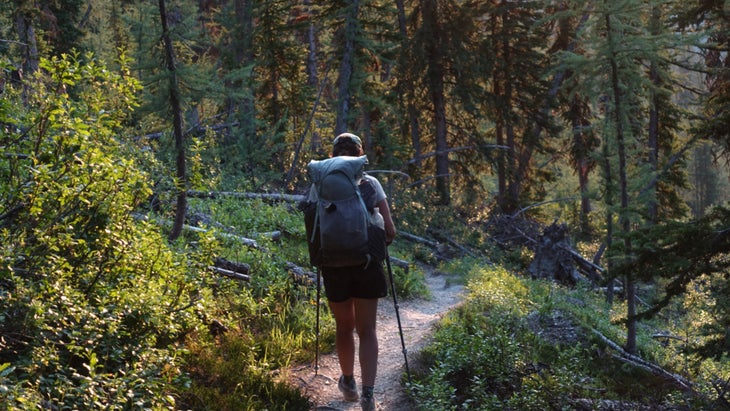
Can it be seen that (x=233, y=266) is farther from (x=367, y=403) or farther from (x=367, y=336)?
(x=367, y=403)

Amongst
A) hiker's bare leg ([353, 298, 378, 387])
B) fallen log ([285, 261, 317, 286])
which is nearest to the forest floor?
hiker's bare leg ([353, 298, 378, 387])

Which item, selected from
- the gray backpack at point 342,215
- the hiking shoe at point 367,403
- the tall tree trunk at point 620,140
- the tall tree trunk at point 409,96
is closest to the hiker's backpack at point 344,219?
the gray backpack at point 342,215

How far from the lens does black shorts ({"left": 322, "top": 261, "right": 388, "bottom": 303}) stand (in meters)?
5.37

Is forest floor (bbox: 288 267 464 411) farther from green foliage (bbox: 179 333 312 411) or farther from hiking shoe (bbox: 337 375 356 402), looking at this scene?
green foliage (bbox: 179 333 312 411)

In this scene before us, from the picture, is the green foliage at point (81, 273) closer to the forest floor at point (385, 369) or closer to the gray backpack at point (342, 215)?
the gray backpack at point (342, 215)

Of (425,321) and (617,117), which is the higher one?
(617,117)

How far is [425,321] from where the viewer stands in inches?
381

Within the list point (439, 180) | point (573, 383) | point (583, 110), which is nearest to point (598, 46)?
point (573, 383)

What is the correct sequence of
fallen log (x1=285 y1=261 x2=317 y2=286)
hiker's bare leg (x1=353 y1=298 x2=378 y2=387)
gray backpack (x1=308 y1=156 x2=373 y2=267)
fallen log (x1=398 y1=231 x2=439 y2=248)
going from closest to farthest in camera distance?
gray backpack (x1=308 y1=156 x2=373 y2=267)
hiker's bare leg (x1=353 y1=298 x2=378 y2=387)
fallen log (x1=285 y1=261 x2=317 y2=286)
fallen log (x1=398 y1=231 x2=439 y2=248)

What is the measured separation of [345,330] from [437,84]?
16733 mm

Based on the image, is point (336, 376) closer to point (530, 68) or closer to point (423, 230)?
point (423, 230)

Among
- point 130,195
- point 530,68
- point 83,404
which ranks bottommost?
point 83,404

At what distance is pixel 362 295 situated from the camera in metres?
5.41

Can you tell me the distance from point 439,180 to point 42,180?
17962 millimetres
